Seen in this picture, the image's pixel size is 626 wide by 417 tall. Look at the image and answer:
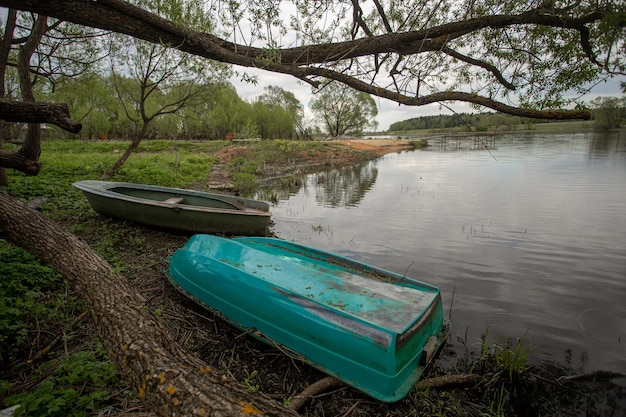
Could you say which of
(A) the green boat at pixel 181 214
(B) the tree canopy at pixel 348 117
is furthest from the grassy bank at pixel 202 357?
(B) the tree canopy at pixel 348 117

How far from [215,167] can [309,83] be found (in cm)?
1474

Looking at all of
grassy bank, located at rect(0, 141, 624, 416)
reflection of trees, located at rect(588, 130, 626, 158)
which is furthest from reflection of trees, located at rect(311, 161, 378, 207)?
reflection of trees, located at rect(588, 130, 626, 158)

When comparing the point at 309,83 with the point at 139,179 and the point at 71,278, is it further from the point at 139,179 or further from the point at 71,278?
the point at 139,179

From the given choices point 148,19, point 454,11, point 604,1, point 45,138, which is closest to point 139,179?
point 148,19

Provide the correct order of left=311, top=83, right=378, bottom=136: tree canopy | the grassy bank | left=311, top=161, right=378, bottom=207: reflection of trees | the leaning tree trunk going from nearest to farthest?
the leaning tree trunk
the grassy bank
left=311, top=161, right=378, bottom=207: reflection of trees
left=311, top=83, right=378, bottom=136: tree canopy

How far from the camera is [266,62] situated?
3428 millimetres

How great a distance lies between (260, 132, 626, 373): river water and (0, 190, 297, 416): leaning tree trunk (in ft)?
9.99

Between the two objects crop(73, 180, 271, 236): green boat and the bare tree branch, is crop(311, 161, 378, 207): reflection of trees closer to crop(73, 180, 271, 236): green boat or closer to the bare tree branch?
crop(73, 180, 271, 236): green boat

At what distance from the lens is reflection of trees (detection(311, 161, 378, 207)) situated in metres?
11.9

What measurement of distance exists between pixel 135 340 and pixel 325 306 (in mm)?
1547

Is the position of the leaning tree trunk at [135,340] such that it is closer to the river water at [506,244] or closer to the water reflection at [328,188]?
the river water at [506,244]

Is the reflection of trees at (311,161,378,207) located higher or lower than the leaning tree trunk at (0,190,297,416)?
lower

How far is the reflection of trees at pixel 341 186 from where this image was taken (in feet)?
38.9

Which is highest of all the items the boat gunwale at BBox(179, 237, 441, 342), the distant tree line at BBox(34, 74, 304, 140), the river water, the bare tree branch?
the distant tree line at BBox(34, 74, 304, 140)
